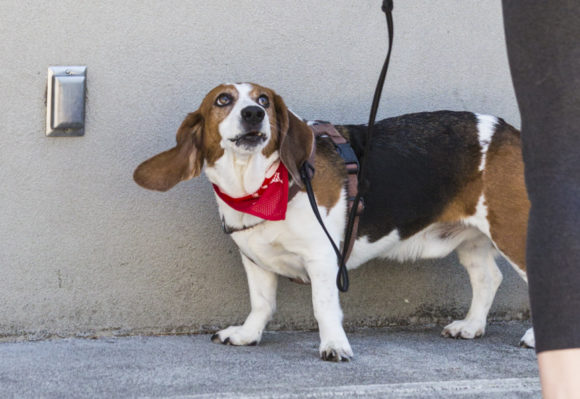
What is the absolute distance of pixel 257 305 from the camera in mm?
2926

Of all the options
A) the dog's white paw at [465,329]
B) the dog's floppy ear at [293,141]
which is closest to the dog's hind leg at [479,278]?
the dog's white paw at [465,329]

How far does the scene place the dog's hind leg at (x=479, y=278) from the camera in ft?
10.4

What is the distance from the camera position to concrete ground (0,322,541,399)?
2.03m

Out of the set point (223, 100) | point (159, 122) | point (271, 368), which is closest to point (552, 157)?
point (271, 368)

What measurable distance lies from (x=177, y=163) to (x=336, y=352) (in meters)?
0.88

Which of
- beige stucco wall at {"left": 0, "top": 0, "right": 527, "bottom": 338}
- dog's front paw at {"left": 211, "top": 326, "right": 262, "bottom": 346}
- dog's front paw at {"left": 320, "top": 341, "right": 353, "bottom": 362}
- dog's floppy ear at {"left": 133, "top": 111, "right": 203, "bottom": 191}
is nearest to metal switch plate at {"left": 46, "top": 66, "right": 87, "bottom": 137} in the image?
beige stucco wall at {"left": 0, "top": 0, "right": 527, "bottom": 338}

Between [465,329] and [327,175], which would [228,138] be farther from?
[465,329]

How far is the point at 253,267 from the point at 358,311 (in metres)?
0.62

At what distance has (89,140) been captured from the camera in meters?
2.99

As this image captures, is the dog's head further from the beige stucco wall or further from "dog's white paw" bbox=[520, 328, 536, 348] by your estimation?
"dog's white paw" bbox=[520, 328, 536, 348]

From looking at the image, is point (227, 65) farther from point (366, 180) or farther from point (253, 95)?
point (366, 180)

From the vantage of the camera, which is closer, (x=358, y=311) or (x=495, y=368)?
(x=495, y=368)

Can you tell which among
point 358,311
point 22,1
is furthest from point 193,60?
point 358,311

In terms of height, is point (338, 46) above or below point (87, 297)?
above
